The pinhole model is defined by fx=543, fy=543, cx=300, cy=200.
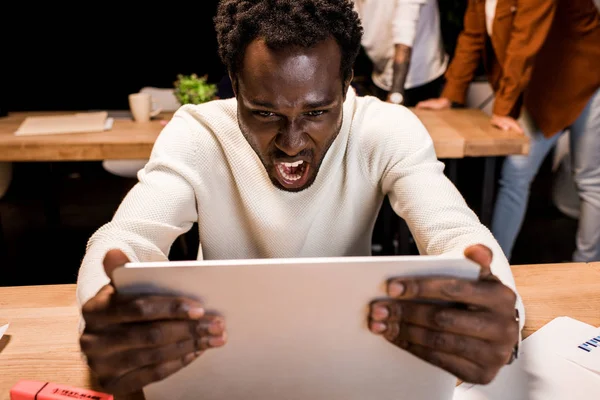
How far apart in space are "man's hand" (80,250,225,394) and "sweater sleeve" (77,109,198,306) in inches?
5.7

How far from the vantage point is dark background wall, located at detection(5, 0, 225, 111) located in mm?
3871

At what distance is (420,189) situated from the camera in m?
1.05

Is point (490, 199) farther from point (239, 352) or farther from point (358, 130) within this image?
point (239, 352)

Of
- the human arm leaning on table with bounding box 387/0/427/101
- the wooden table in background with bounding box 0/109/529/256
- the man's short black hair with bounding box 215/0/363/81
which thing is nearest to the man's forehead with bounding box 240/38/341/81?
the man's short black hair with bounding box 215/0/363/81

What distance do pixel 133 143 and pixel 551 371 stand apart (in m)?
1.63

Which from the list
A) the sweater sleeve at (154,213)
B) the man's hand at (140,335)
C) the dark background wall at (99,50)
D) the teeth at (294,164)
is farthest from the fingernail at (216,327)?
the dark background wall at (99,50)

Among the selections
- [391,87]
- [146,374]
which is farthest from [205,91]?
[146,374]

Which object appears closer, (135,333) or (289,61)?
(135,333)

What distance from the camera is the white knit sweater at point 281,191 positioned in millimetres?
1035

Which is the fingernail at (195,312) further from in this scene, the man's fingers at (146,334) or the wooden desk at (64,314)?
the wooden desk at (64,314)

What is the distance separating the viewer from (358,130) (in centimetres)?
117

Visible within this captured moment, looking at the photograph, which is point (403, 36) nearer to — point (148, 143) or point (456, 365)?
point (148, 143)

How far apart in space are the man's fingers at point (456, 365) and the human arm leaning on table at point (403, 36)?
1.85 metres

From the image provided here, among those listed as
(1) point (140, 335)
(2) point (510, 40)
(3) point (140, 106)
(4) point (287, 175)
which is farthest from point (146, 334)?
(2) point (510, 40)
